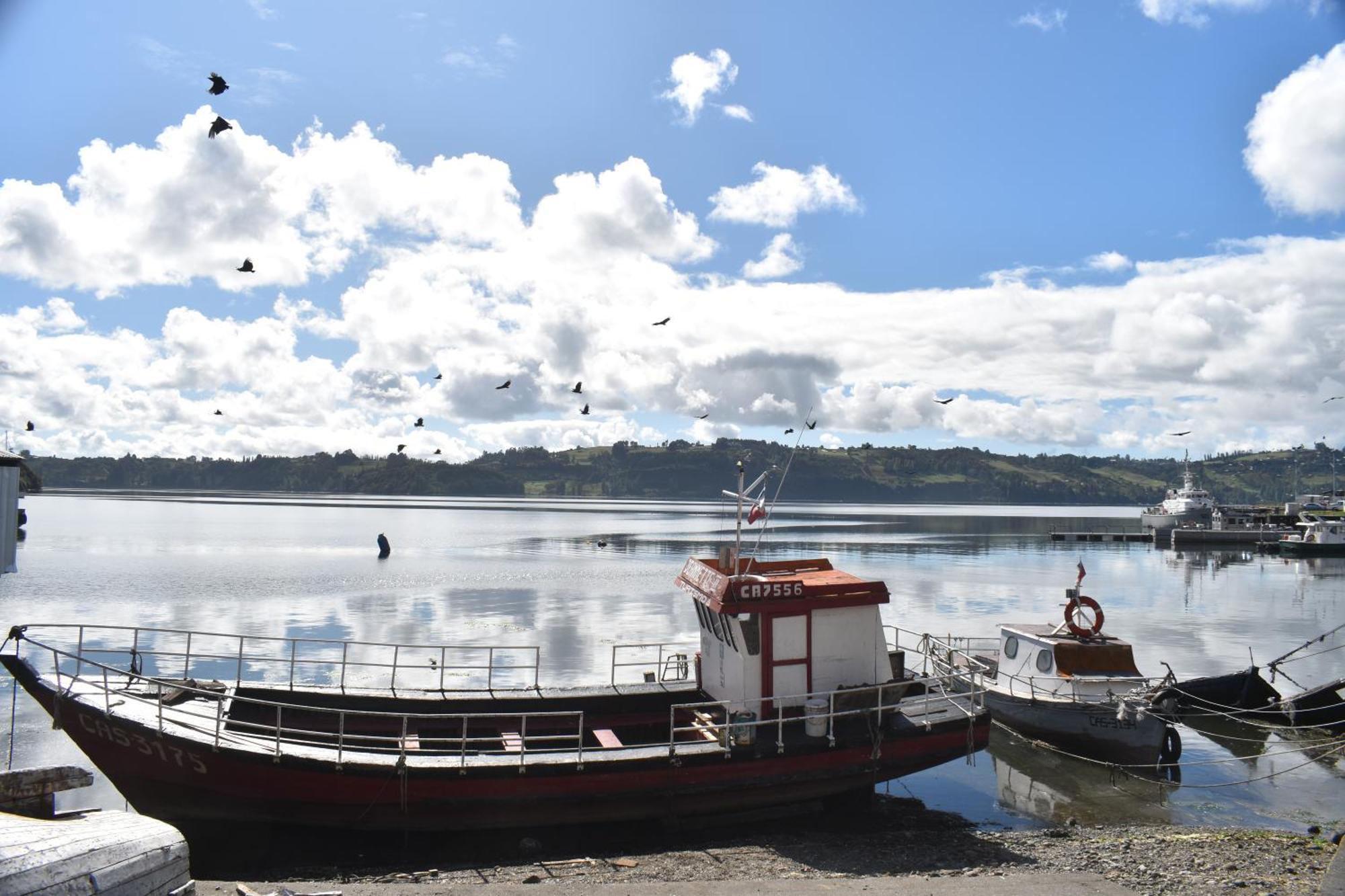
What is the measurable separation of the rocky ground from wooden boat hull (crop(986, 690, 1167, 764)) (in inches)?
167

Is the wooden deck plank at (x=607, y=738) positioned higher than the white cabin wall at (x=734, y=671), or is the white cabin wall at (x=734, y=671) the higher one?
the white cabin wall at (x=734, y=671)

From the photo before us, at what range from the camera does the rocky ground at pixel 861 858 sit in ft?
44.5

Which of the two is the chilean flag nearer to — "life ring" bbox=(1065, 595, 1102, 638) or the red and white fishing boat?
the red and white fishing boat

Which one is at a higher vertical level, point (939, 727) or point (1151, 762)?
point (939, 727)

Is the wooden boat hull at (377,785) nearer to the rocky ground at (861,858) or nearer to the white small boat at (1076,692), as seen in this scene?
the rocky ground at (861,858)

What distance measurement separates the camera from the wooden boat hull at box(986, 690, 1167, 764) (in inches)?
834

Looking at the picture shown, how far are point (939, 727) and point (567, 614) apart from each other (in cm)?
3179

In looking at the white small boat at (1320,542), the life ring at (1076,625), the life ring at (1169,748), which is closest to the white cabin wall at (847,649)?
the life ring at (1076,625)

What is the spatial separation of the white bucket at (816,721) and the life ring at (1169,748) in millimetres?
10326

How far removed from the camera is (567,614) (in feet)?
154

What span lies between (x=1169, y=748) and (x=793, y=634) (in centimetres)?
1162

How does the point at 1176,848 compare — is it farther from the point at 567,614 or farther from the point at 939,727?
the point at 567,614


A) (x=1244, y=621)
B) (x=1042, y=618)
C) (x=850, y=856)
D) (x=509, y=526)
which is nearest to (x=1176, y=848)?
(x=850, y=856)

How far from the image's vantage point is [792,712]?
17484 millimetres
